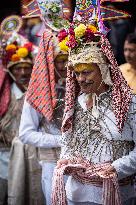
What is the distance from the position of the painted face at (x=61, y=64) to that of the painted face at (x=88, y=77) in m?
1.11

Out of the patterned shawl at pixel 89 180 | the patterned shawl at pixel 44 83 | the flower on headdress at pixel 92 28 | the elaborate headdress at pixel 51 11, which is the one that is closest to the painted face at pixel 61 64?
the patterned shawl at pixel 44 83

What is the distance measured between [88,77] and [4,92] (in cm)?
229

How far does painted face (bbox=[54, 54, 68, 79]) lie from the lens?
526 centimetres

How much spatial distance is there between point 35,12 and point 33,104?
0.97 m

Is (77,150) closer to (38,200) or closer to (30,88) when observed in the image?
(30,88)

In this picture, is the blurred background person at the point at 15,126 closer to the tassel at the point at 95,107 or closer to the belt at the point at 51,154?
the belt at the point at 51,154

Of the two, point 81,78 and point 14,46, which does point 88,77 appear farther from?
point 14,46

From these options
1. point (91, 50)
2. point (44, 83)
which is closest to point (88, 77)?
point (91, 50)

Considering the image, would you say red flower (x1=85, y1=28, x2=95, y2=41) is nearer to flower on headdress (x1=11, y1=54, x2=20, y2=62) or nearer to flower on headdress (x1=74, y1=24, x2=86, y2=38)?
flower on headdress (x1=74, y1=24, x2=86, y2=38)

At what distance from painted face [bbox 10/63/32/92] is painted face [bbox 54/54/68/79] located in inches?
37.2

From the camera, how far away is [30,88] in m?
5.05

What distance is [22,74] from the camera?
20.3ft

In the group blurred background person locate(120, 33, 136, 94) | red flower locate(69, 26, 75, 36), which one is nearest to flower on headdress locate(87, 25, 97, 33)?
red flower locate(69, 26, 75, 36)

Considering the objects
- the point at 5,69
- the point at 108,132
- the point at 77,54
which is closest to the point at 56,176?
the point at 108,132
